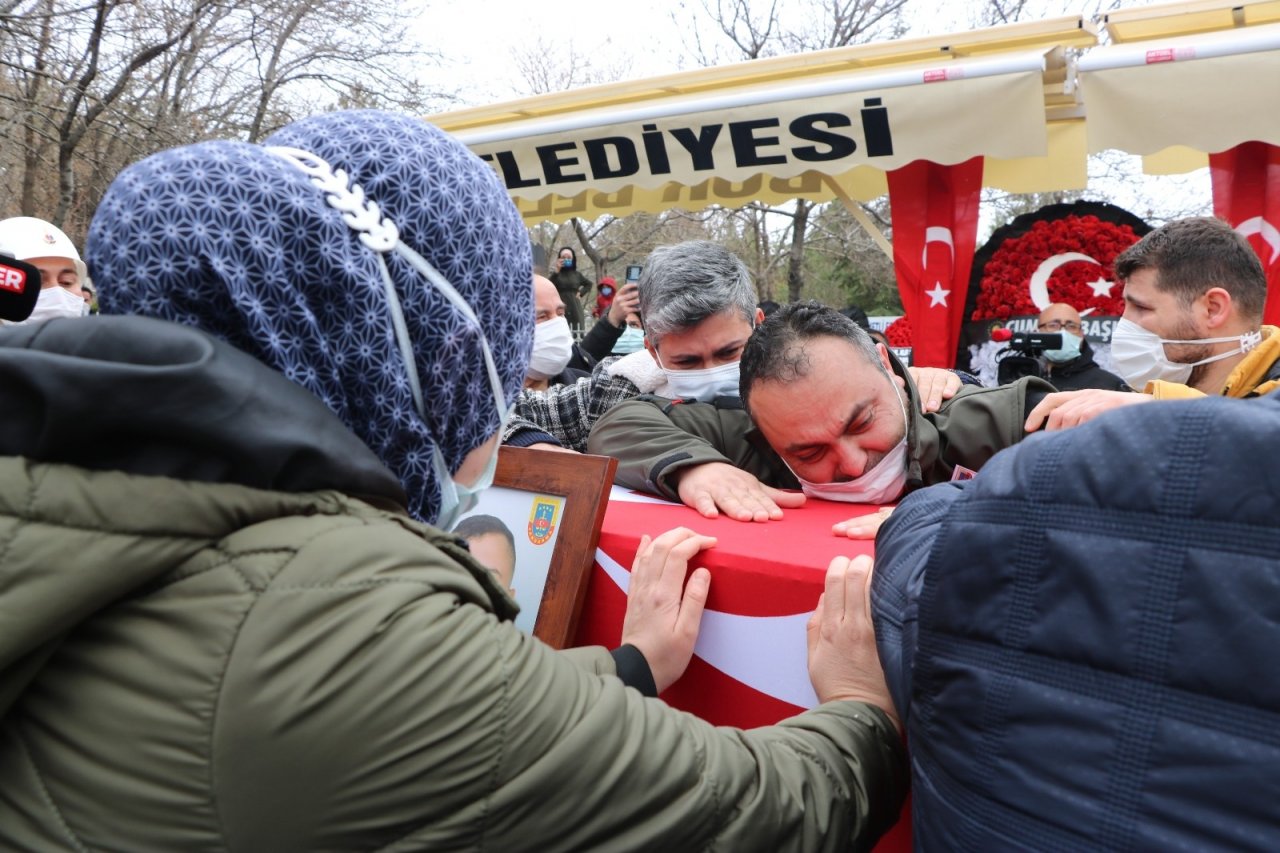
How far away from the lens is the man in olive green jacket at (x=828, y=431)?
7.00ft

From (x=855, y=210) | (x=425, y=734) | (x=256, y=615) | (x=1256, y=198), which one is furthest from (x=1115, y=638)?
(x=855, y=210)

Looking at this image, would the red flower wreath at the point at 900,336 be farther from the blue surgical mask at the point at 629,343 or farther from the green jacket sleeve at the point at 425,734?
the green jacket sleeve at the point at 425,734

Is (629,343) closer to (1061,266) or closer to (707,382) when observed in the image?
(1061,266)

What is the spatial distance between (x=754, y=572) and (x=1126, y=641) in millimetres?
794

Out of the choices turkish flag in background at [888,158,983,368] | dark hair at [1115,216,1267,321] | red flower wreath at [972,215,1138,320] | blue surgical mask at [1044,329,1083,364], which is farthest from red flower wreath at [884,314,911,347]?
dark hair at [1115,216,1267,321]

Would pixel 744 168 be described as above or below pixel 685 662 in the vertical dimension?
above

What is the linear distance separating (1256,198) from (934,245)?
1.70 metres

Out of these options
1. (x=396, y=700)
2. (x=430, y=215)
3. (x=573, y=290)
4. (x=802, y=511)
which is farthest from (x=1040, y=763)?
(x=573, y=290)

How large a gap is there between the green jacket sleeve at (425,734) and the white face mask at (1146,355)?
3361mm

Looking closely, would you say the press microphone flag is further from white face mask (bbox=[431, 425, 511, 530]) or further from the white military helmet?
the white military helmet

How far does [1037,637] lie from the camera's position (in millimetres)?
935

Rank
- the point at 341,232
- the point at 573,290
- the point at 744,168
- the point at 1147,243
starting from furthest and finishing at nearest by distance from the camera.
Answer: the point at 573,290 → the point at 744,168 → the point at 1147,243 → the point at 341,232

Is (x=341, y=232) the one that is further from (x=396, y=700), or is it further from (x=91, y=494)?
(x=396, y=700)

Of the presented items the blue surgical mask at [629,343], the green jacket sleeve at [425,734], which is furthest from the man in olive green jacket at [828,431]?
the blue surgical mask at [629,343]
